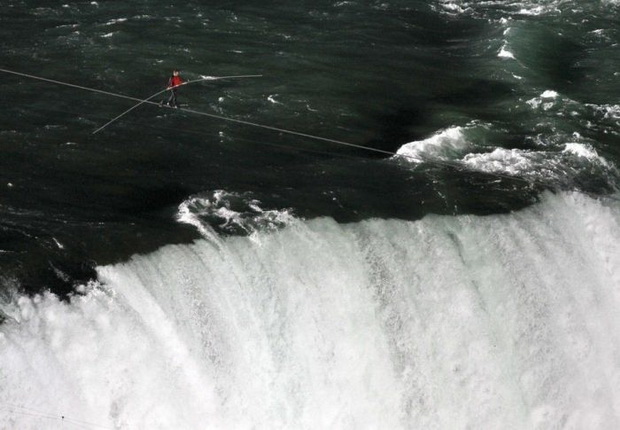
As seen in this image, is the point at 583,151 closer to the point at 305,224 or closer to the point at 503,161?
the point at 503,161

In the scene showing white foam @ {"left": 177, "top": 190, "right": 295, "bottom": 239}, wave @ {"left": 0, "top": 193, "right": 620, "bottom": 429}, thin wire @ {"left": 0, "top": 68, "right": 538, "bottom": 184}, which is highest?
white foam @ {"left": 177, "top": 190, "right": 295, "bottom": 239}

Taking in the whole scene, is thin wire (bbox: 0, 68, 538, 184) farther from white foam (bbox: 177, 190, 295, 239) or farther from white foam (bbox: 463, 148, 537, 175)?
white foam (bbox: 177, 190, 295, 239)

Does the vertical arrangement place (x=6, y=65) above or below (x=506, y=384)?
→ above

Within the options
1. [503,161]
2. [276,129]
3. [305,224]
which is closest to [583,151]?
[503,161]

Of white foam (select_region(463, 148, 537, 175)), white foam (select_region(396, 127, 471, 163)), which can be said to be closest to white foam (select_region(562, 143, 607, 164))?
white foam (select_region(463, 148, 537, 175))

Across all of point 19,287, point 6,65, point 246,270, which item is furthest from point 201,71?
point 19,287

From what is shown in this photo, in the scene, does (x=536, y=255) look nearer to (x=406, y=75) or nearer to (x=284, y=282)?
(x=284, y=282)
